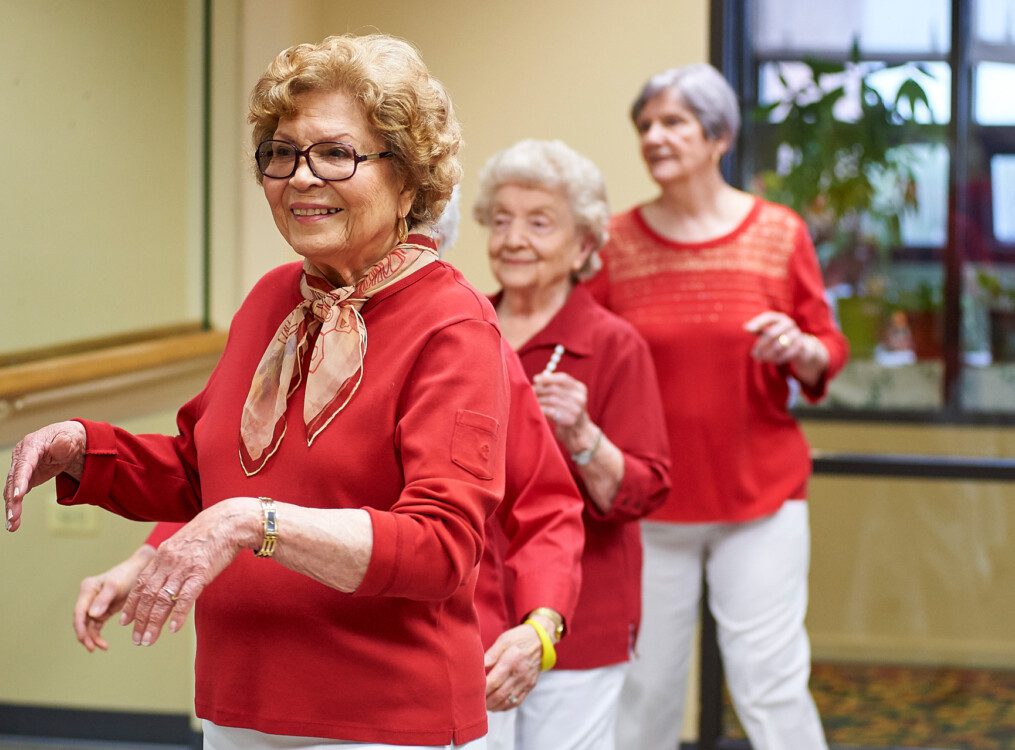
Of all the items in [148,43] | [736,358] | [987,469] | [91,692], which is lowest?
[91,692]

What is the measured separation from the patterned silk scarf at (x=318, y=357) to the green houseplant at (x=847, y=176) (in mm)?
2758

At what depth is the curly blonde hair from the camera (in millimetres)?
1311

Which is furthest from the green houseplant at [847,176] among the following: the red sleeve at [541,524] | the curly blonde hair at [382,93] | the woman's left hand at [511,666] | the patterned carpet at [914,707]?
the curly blonde hair at [382,93]

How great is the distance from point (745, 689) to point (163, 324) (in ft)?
5.48

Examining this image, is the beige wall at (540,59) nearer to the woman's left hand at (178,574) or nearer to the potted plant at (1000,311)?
the potted plant at (1000,311)

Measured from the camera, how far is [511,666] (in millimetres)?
1693

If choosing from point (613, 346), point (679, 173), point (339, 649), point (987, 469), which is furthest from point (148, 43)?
point (987, 469)

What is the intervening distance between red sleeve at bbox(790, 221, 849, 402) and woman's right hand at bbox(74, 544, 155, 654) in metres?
1.89

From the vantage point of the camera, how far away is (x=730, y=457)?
9.86ft

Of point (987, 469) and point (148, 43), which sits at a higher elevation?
point (148, 43)

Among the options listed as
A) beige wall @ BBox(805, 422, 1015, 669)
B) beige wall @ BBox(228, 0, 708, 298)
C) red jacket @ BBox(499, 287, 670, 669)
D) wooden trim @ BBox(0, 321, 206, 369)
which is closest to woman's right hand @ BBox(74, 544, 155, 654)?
red jacket @ BBox(499, 287, 670, 669)

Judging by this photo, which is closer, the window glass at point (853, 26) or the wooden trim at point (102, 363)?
the wooden trim at point (102, 363)

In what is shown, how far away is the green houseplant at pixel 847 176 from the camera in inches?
154

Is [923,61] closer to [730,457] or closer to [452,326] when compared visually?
[730,457]
